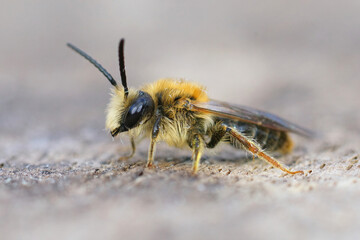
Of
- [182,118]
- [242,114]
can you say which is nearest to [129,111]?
[182,118]

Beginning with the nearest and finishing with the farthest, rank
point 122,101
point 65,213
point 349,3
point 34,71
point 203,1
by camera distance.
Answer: point 65,213, point 122,101, point 34,71, point 349,3, point 203,1

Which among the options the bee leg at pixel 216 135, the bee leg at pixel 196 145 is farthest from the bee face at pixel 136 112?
the bee leg at pixel 216 135

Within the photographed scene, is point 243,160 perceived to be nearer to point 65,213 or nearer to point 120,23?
point 65,213

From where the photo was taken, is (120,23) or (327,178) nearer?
(327,178)

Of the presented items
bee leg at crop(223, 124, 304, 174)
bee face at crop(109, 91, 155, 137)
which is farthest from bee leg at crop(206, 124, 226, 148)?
bee face at crop(109, 91, 155, 137)

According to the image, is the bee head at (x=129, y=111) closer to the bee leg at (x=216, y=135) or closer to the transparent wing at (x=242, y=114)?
the transparent wing at (x=242, y=114)

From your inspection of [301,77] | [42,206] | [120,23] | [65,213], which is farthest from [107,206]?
[120,23]

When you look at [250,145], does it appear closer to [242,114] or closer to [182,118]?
[242,114]

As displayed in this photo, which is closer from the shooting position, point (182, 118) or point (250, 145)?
point (250, 145)
